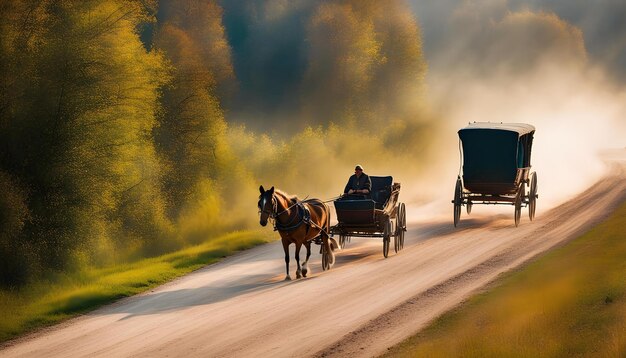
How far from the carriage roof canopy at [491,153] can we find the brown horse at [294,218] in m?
9.86

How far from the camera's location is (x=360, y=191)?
85.8 ft

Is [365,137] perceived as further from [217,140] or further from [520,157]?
[520,157]

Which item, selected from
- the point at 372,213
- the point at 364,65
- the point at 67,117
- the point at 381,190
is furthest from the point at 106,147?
the point at 364,65

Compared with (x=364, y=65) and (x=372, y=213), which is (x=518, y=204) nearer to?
(x=372, y=213)

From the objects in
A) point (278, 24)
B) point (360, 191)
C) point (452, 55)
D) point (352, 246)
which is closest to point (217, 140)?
point (352, 246)

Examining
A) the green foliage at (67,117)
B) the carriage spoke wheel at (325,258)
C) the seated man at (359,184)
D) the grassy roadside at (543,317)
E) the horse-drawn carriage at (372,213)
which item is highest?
the green foliage at (67,117)

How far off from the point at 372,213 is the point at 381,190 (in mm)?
1745

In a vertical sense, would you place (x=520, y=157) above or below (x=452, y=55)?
below

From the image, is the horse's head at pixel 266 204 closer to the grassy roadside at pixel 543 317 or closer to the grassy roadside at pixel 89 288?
the grassy roadside at pixel 89 288

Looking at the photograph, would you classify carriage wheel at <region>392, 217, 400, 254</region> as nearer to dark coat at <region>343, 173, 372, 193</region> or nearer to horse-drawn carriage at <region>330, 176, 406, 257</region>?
horse-drawn carriage at <region>330, 176, 406, 257</region>

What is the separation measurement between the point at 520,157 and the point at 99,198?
16041mm

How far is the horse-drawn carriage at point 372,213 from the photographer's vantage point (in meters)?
25.9

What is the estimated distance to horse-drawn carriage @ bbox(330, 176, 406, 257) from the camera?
25.9m

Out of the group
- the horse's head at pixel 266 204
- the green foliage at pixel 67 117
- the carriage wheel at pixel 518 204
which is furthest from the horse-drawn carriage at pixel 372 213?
the green foliage at pixel 67 117
